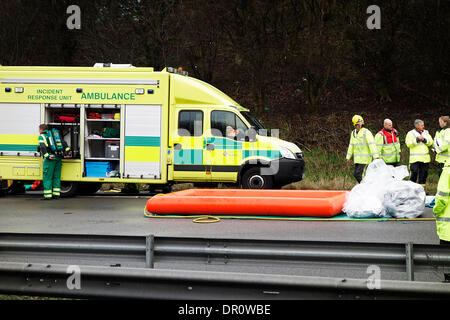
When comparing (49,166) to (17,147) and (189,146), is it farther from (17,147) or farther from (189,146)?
(189,146)

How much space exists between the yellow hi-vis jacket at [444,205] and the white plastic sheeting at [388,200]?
472 cm

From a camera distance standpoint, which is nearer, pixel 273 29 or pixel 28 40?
pixel 273 29


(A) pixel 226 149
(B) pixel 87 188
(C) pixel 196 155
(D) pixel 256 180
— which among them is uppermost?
(A) pixel 226 149

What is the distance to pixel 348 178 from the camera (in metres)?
17.7

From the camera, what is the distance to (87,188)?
16500mm

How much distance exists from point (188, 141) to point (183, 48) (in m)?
10.2

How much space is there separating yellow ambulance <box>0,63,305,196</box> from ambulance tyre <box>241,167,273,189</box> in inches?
1.0

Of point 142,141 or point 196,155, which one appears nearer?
point 196,155

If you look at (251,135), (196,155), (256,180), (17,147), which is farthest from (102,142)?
(256,180)

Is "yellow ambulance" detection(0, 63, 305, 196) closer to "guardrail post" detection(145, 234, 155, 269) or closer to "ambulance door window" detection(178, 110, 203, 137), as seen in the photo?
"ambulance door window" detection(178, 110, 203, 137)

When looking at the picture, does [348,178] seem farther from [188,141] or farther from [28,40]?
[28,40]

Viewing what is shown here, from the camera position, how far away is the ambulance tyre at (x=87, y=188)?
16297 mm

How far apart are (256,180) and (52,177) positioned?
5268 millimetres

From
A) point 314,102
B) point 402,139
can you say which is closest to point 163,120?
point 402,139
